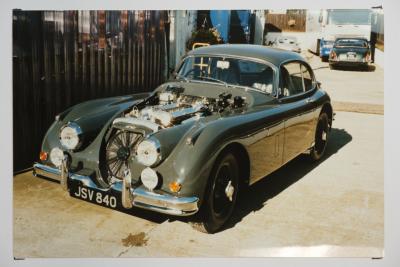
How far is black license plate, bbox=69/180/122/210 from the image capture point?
304 cm

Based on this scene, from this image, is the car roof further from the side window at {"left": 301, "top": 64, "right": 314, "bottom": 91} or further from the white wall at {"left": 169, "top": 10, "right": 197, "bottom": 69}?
the white wall at {"left": 169, "top": 10, "right": 197, "bottom": 69}

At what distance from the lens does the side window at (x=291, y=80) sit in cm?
420

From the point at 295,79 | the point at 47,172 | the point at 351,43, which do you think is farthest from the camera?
the point at 351,43

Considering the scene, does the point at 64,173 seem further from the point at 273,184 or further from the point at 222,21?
the point at 222,21

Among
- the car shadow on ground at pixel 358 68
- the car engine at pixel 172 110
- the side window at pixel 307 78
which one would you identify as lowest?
the car engine at pixel 172 110

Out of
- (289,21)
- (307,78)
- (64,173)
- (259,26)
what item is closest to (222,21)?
(259,26)

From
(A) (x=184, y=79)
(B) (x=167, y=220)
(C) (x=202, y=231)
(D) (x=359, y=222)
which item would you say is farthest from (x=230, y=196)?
(A) (x=184, y=79)

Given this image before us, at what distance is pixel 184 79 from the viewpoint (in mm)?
4336

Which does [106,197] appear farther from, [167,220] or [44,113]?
[44,113]

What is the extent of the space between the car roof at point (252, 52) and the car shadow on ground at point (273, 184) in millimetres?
1217

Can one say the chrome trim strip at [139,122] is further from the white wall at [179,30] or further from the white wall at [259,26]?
the white wall at [259,26]

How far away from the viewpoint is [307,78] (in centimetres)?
477

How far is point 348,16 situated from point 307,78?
863mm

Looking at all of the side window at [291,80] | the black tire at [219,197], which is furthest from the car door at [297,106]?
the black tire at [219,197]
